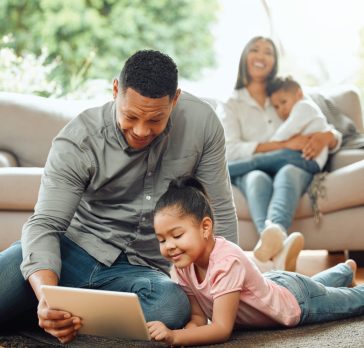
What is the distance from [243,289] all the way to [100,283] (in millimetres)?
367

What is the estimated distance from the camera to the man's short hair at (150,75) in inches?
78.0

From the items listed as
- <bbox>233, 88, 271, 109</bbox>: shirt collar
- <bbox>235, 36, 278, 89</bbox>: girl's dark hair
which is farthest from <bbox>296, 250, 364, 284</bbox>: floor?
<bbox>235, 36, 278, 89</bbox>: girl's dark hair

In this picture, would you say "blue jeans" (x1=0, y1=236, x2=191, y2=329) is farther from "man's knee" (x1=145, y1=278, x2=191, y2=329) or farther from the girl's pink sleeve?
the girl's pink sleeve

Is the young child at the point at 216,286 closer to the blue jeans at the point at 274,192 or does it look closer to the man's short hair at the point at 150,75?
the man's short hair at the point at 150,75

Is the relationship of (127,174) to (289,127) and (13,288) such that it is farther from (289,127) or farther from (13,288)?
(289,127)

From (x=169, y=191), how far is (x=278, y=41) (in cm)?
466

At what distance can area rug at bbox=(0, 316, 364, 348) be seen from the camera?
199 cm

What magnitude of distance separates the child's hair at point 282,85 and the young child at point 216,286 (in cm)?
191

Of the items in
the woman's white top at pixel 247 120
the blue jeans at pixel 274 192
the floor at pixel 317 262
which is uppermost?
the woman's white top at pixel 247 120

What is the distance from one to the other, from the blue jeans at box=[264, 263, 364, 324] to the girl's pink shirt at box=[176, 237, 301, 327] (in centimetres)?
3

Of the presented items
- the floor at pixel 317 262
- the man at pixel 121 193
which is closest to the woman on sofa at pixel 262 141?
the floor at pixel 317 262

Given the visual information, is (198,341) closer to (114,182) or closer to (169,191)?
(169,191)

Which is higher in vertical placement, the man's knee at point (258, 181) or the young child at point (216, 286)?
the young child at point (216, 286)

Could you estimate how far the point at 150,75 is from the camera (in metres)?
2.00
